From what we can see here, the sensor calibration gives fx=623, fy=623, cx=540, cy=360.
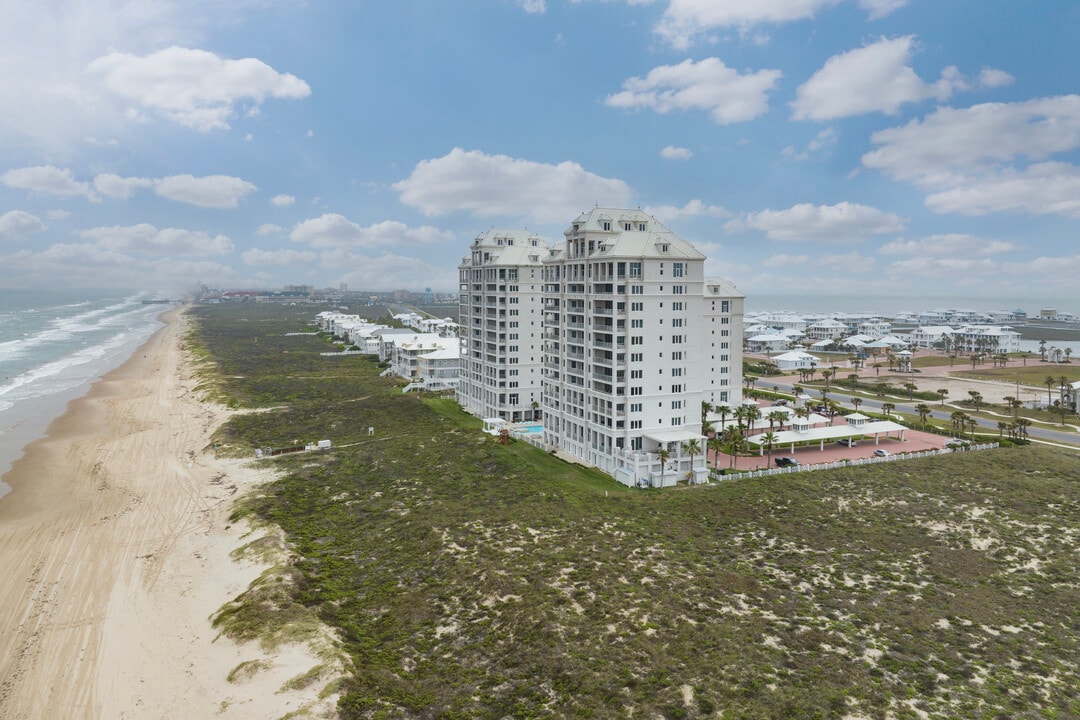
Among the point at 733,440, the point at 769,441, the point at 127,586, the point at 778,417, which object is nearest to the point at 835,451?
the point at 778,417

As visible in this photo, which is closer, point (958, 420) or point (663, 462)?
point (663, 462)

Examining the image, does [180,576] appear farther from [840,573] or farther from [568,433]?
[840,573]

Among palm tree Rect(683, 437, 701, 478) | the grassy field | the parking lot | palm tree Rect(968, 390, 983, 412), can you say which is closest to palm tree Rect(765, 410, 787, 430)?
the parking lot


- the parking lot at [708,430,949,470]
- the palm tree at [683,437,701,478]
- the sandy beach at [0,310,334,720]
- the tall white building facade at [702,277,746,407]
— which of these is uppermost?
the tall white building facade at [702,277,746,407]

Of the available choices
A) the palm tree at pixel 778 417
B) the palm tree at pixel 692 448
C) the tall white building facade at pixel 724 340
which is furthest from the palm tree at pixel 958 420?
the palm tree at pixel 692 448

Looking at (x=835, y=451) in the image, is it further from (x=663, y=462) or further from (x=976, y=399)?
(x=976, y=399)

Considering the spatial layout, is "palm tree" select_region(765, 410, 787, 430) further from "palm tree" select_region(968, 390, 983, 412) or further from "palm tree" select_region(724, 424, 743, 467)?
"palm tree" select_region(968, 390, 983, 412)

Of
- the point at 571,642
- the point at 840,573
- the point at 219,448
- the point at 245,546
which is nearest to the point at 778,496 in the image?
the point at 840,573
